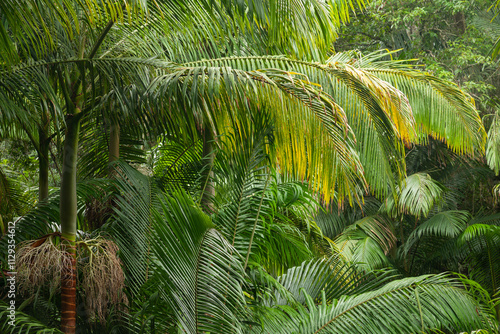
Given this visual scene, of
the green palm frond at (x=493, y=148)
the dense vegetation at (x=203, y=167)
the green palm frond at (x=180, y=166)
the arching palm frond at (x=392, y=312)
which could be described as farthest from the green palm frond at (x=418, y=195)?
the arching palm frond at (x=392, y=312)

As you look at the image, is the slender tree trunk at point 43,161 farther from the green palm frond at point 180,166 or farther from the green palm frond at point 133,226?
the green palm frond at point 180,166

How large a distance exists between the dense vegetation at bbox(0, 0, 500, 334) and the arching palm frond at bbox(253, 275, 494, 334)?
0.04ft

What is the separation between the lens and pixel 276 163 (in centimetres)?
367

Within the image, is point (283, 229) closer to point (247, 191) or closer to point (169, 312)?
point (247, 191)

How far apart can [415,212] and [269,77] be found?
4.51 m

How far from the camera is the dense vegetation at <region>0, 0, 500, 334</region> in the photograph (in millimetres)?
2861

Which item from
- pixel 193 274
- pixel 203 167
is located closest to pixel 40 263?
pixel 193 274

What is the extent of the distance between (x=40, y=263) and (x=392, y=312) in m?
2.10

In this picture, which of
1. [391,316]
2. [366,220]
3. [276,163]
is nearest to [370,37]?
[366,220]

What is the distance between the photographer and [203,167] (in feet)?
13.3

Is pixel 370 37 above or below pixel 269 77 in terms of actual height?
above

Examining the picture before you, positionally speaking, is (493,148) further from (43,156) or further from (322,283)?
(43,156)

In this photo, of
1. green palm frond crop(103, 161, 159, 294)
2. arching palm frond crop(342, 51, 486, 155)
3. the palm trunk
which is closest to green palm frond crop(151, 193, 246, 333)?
green palm frond crop(103, 161, 159, 294)

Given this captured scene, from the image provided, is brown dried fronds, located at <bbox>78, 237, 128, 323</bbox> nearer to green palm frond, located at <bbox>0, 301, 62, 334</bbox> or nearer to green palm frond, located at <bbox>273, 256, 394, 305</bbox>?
green palm frond, located at <bbox>0, 301, 62, 334</bbox>
